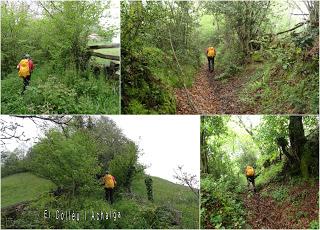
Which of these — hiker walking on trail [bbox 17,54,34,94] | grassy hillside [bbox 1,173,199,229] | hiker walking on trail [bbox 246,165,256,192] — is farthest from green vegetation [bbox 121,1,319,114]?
hiker walking on trail [bbox 17,54,34,94]

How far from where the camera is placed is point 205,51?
297 inches

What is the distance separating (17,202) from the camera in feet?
23.9

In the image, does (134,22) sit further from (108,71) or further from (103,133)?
→ (103,133)

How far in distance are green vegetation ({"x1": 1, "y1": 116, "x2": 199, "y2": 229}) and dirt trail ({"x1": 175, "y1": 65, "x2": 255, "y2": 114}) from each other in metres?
1.10

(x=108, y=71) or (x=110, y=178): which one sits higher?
(x=108, y=71)

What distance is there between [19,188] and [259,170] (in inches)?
152

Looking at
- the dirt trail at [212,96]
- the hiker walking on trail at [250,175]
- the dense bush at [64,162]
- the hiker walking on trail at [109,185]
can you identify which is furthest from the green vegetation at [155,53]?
the hiker walking on trail at [250,175]

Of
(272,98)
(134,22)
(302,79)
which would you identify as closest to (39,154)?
(134,22)

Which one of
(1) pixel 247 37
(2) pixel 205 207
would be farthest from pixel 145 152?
(1) pixel 247 37

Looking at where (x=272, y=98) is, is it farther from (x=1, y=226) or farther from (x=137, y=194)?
(x=1, y=226)

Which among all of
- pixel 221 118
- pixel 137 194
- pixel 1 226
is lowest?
pixel 1 226

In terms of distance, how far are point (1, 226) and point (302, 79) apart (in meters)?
5.28

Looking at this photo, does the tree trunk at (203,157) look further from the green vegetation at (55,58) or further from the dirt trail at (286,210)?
the green vegetation at (55,58)

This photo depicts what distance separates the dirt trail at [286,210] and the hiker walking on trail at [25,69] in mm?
3954
